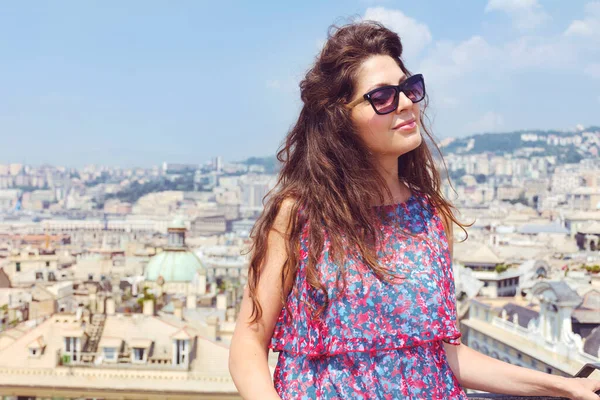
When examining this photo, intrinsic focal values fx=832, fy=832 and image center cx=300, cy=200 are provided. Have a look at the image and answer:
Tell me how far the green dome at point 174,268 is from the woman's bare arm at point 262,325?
25.4m

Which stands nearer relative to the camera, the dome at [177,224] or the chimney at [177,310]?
the chimney at [177,310]

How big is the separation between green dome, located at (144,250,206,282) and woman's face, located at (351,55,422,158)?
83.5ft

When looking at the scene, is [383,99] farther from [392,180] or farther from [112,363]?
[112,363]

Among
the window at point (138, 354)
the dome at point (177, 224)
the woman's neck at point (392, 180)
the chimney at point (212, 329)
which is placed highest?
the woman's neck at point (392, 180)

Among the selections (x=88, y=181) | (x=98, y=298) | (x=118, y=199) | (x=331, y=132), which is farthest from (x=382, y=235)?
(x=88, y=181)

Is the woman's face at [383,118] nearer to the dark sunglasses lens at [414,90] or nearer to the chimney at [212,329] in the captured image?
the dark sunglasses lens at [414,90]

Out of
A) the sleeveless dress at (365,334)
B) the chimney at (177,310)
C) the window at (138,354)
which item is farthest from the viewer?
the chimney at (177,310)

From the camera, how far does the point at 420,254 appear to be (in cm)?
187

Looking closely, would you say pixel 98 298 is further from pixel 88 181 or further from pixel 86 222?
Answer: pixel 88 181

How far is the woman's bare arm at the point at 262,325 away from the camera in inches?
69.1

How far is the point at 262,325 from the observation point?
5.95 feet

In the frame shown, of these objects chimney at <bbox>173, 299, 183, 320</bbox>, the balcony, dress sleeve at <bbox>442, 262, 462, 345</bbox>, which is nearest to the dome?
chimney at <bbox>173, 299, 183, 320</bbox>

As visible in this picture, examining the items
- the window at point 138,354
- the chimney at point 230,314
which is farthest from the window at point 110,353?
the chimney at point 230,314

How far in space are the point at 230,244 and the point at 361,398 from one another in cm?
6352
